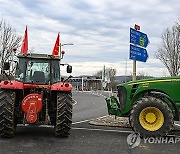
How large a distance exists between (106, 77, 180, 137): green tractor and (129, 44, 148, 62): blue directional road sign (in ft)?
7.75

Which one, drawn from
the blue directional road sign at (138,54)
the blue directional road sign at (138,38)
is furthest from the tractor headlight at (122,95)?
the blue directional road sign at (138,38)

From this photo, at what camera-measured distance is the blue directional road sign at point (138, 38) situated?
12.4m

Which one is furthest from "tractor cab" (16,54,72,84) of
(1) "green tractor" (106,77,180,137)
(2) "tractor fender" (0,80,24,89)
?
(1) "green tractor" (106,77,180,137)

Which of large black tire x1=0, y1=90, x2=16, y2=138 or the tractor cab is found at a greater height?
the tractor cab

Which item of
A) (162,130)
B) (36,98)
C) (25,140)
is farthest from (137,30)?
(25,140)

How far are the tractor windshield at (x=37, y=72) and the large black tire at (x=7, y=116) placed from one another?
1.13m

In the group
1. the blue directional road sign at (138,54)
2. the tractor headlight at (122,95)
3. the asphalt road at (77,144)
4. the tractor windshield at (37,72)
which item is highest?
the blue directional road sign at (138,54)

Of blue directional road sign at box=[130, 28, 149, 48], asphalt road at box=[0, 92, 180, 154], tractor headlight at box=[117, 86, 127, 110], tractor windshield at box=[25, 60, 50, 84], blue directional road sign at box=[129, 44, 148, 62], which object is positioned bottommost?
asphalt road at box=[0, 92, 180, 154]

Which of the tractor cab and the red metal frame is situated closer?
the red metal frame

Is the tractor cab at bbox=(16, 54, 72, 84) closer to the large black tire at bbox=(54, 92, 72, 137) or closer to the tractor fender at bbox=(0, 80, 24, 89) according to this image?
the tractor fender at bbox=(0, 80, 24, 89)

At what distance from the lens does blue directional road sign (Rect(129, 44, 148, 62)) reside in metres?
12.5

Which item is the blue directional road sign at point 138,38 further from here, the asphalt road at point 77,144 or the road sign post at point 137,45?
the asphalt road at point 77,144

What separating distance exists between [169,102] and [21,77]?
15.2ft

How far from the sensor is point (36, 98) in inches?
352
